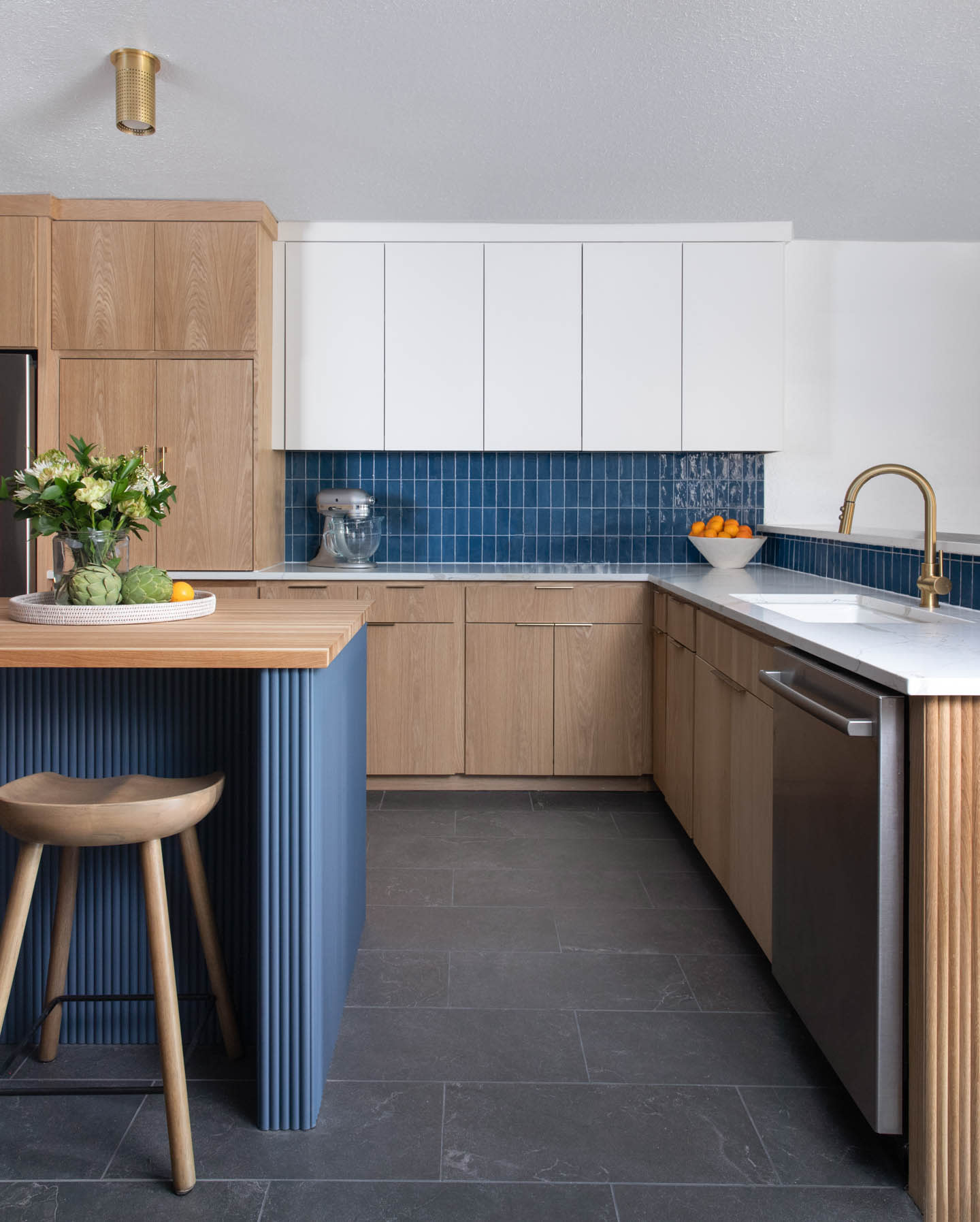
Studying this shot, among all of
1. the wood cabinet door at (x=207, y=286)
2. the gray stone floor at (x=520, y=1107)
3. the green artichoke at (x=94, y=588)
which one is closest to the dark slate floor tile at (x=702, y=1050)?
the gray stone floor at (x=520, y=1107)

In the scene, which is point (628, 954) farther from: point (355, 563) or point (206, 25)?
point (206, 25)

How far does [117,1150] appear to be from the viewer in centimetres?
168

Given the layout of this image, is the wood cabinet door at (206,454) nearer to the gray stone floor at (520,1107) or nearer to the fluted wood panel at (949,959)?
the gray stone floor at (520,1107)

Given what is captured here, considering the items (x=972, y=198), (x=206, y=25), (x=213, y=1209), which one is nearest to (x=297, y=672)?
(x=213, y=1209)

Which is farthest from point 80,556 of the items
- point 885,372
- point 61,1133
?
point 885,372

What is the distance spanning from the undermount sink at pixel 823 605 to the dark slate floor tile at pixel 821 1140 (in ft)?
4.39

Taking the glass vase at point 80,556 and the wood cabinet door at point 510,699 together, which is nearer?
the glass vase at point 80,556

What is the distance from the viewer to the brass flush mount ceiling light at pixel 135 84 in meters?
2.67

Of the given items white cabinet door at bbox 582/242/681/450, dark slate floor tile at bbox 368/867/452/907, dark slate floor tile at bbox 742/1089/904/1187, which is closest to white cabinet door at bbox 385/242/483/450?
white cabinet door at bbox 582/242/681/450

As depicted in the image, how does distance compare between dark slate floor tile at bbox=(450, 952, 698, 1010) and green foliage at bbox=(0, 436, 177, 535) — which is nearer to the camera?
green foliage at bbox=(0, 436, 177, 535)

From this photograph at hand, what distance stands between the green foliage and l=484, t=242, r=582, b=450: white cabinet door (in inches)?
92.5

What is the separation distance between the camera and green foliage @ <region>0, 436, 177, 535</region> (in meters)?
2.04

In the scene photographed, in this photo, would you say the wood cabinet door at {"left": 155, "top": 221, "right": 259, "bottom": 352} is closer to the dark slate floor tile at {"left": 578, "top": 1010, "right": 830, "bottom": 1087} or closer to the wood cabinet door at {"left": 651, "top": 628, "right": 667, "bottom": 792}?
the wood cabinet door at {"left": 651, "top": 628, "right": 667, "bottom": 792}

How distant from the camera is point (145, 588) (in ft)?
6.89
